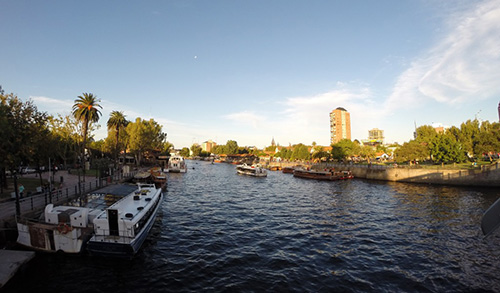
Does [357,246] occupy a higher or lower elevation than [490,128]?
lower

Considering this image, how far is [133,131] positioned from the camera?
80.2m

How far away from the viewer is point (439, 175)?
173ft

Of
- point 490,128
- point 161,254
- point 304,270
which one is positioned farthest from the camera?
point 490,128

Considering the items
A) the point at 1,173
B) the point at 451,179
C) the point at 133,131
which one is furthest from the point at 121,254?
the point at 133,131

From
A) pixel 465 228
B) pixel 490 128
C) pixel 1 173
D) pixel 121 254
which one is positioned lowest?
pixel 465 228

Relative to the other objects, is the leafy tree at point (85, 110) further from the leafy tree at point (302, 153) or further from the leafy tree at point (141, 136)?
the leafy tree at point (302, 153)

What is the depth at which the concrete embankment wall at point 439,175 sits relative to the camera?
151 ft

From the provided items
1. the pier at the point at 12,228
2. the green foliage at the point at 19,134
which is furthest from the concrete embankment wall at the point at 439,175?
the green foliage at the point at 19,134

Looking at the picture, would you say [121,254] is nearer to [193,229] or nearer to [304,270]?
[193,229]

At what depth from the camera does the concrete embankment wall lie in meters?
46.1

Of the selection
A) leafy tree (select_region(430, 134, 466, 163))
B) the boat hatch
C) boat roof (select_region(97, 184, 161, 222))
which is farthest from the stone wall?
the boat hatch

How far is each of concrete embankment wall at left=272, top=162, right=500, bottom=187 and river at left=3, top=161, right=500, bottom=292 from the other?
26.6 m

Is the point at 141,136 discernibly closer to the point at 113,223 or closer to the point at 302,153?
the point at 113,223

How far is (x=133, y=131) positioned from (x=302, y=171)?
57.7 m
